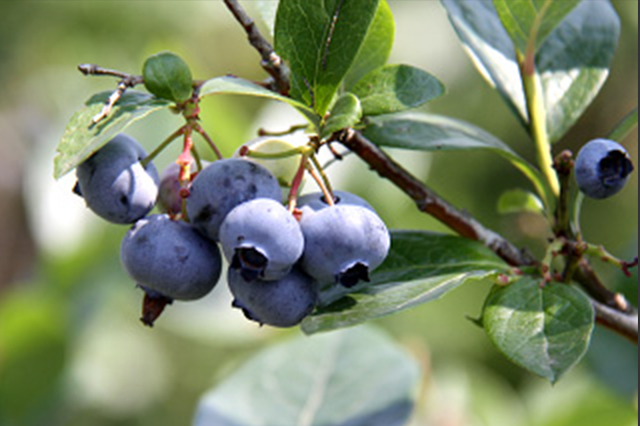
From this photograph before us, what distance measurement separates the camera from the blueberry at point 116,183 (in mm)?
815

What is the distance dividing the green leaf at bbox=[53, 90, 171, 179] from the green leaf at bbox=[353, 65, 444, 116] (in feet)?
0.67

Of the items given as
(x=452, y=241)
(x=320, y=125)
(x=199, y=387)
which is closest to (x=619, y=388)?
(x=452, y=241)

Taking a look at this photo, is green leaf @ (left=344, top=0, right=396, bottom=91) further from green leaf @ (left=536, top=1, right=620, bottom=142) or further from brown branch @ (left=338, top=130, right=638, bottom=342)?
green leaf @ (left=536, top=1, right=620, bottom=142)

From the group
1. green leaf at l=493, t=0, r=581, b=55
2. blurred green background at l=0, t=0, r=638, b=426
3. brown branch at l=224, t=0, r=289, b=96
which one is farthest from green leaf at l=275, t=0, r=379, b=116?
blurred green background at l=0, t=0, r=638, b=426

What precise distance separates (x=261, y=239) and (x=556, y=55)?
0.64 m

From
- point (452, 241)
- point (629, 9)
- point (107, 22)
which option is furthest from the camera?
point (107, 22)

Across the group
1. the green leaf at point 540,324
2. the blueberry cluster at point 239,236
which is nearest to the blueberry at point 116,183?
the blueberry cluster at point 239,236

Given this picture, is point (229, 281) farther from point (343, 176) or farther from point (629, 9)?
point (629, 9)

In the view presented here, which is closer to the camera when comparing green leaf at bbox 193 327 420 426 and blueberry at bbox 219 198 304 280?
blueberry at bbox 219 198 304 280

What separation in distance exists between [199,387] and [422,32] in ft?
4.50

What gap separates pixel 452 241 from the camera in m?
0.98

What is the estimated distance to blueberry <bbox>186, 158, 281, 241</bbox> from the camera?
2.54 feet

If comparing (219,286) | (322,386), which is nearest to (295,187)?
(322,386)

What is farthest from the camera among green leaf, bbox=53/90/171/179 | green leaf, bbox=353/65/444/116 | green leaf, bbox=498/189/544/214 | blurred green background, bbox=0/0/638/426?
blurred green background, bbox=0/0/638/426
